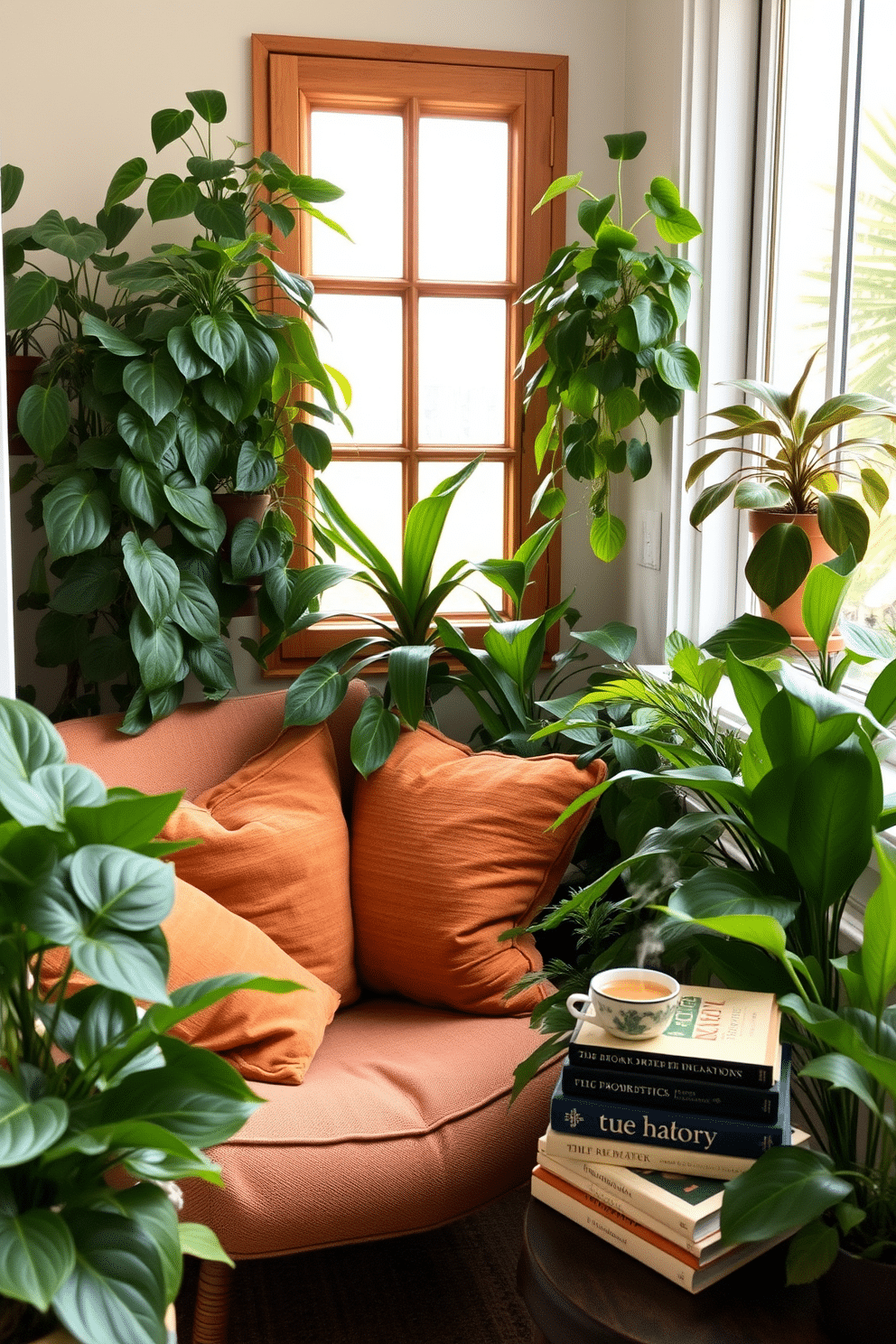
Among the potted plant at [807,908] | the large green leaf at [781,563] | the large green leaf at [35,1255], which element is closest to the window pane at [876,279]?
the large green leaf at [781,563]

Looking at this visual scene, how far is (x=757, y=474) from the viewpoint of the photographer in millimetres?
1962

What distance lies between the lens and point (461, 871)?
197 cm

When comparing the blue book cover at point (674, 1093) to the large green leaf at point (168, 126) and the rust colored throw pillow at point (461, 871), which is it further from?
the large green leaf at point (168, 126)

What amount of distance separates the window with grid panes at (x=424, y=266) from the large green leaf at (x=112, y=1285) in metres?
1.71

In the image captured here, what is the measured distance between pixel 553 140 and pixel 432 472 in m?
0.78

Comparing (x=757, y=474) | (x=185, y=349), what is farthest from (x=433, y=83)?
(x=757, y=474)

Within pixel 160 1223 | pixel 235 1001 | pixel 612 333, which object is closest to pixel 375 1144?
pixel 235 1001

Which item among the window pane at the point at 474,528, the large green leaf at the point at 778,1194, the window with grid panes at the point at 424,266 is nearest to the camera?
the large green leaf at the point at 778,1194

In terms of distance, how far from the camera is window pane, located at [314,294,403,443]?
2.63 meters

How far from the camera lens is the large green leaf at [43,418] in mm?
2047

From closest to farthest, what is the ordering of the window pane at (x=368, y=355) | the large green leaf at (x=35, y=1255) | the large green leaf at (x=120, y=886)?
the large green leaf at (x=35, y=1255) < the large green leaf at (x=120, y=886) < the window pane at (x=368, y=355)

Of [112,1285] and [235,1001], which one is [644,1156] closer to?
[112,1285]

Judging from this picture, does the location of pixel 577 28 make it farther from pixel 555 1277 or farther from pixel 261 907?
pixel 555 1277

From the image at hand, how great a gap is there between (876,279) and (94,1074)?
1.65 meters
